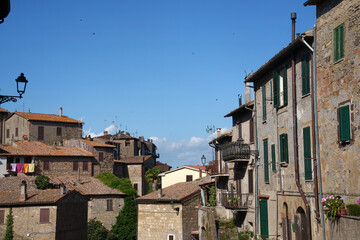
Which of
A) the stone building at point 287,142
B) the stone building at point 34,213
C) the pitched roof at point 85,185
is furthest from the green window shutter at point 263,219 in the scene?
the pitched roof at point 85,185

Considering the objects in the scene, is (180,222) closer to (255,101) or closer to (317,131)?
(255,101)

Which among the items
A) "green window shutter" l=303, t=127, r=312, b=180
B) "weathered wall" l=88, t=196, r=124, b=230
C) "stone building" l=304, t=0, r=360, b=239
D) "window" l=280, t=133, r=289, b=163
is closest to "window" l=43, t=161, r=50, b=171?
"weathered wall" l=88, t=196, r=124, b=230

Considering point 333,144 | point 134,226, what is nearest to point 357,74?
point 333,144

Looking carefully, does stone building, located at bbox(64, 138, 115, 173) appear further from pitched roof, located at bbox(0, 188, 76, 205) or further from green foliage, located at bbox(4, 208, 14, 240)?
green foliage, located at bbox(4, 208, 14, 240)

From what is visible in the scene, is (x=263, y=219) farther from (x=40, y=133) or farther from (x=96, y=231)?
(x=40, y=133)

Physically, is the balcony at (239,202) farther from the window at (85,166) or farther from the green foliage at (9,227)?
the window at (85,166)

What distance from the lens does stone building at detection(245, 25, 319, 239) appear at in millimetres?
18109

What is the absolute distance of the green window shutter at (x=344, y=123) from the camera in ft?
49.8

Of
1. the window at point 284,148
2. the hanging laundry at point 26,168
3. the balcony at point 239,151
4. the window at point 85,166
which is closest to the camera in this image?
the window at point 284,148

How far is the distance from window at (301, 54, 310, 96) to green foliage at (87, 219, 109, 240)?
128 ft

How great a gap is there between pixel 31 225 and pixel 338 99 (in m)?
35.8

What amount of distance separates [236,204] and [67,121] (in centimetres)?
5053

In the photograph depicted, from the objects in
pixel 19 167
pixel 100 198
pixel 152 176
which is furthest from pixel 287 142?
pixel 152 176

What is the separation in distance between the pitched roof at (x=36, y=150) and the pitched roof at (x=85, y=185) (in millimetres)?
3409
